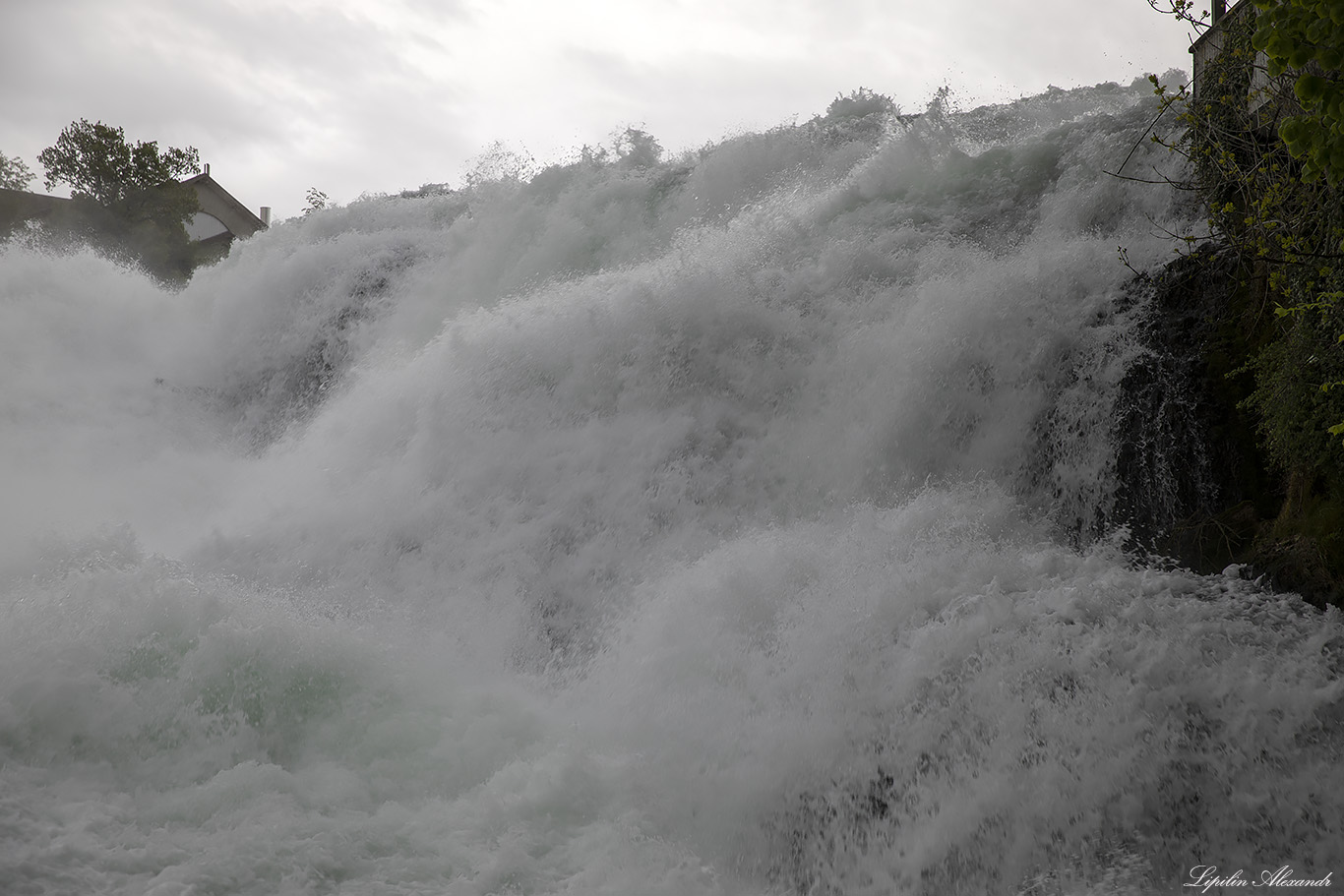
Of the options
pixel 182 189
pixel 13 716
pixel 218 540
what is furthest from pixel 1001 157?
pixel 182 189

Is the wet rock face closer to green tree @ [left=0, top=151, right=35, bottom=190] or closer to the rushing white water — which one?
the rushing white water

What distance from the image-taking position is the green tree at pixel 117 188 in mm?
24922

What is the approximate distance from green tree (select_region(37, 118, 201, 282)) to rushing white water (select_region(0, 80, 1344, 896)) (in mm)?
17762

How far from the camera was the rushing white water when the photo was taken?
3.95 metres

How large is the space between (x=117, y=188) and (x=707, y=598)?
27119 mm

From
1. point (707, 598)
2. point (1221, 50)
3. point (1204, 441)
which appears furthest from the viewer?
point (1221, 50)

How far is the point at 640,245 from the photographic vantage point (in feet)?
31.3

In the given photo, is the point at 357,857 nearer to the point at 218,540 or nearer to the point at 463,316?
the point at 218,540

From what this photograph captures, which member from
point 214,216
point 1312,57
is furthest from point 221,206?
point 1312,57

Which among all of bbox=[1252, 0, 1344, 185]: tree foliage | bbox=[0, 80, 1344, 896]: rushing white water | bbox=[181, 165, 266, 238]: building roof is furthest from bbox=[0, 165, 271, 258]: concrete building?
bbox=[1252, 0, 1344, 185]: tree foliage

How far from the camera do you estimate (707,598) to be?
17.5 ft

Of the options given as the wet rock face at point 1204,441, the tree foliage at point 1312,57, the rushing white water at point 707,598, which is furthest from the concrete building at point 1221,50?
the tree foliage at point 1312,57

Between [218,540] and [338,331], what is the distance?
4430 mm

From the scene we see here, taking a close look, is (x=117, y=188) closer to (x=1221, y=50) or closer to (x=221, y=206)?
(x=221, y=206)
